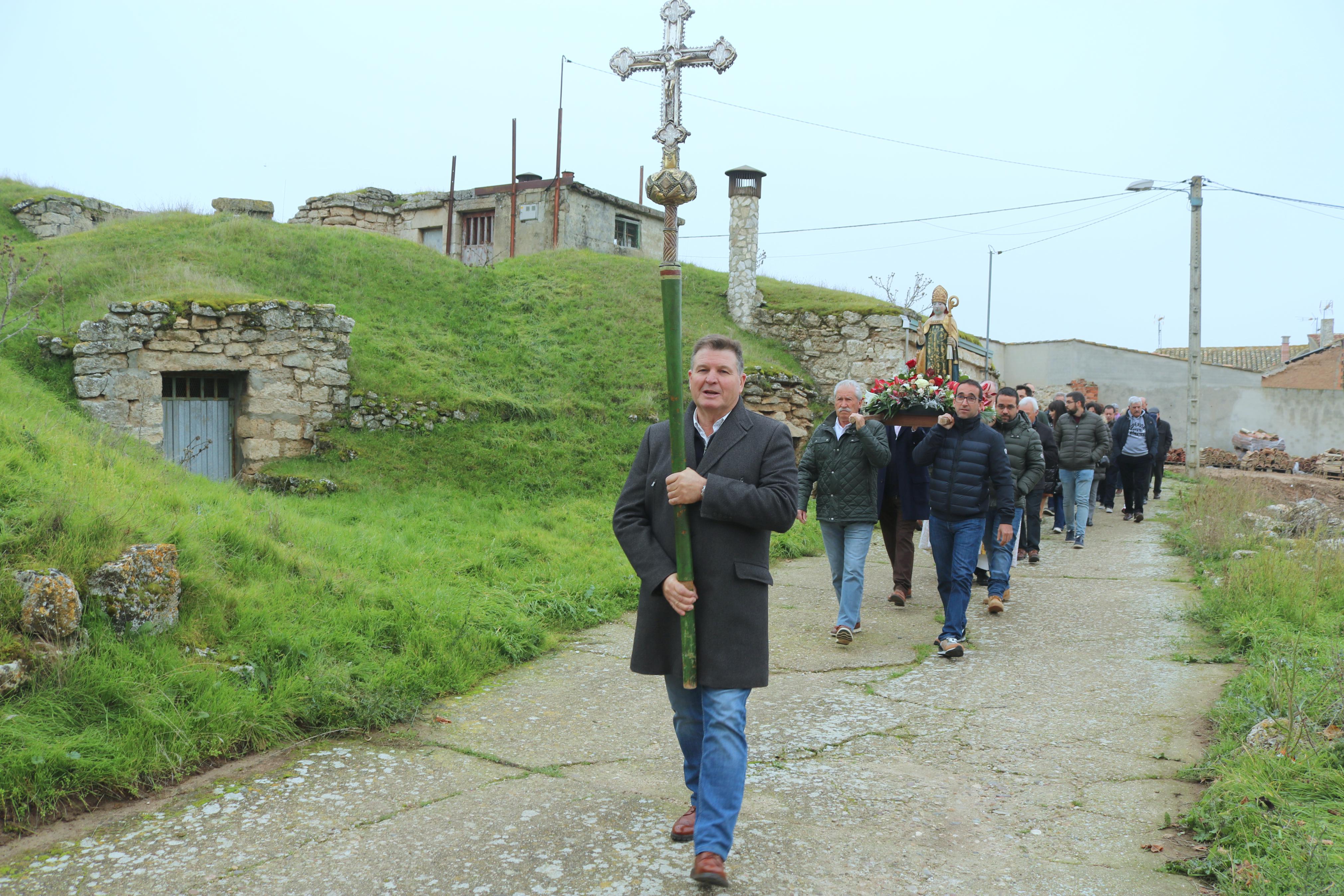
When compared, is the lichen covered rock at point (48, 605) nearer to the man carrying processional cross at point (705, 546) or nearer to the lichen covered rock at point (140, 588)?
the lichen covered rock at point (140, 588)

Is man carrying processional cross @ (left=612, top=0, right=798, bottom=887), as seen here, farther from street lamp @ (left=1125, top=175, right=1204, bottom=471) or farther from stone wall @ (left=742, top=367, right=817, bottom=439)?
street lamp @ (left=1125, top=175, right=1204, bottom=471)

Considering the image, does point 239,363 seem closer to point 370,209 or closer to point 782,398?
point 782,398

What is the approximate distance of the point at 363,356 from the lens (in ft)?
40.9

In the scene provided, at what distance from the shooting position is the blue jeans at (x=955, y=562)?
632 cm

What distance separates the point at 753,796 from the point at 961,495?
10.7 feet

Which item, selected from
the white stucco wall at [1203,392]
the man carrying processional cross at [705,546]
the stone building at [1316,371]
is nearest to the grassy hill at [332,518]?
the man carrying processional cross at [705,546]

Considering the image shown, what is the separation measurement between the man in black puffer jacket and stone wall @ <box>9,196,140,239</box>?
655 inches

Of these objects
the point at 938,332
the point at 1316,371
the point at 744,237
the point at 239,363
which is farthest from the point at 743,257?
A: the point at 1316,371

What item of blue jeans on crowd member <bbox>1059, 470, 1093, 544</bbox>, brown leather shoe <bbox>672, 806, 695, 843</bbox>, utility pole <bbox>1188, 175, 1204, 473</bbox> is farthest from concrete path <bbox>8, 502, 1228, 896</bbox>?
utility pole <bbox>1188, 175, 1204, 473</bbox>

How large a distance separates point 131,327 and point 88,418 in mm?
1172

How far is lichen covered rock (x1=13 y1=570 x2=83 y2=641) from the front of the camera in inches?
169

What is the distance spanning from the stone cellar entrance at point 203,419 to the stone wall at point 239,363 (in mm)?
131

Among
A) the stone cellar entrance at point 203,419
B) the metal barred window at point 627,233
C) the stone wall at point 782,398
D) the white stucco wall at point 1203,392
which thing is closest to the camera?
the stone cellar entrance at point 203,419

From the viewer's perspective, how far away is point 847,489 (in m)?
6.76
